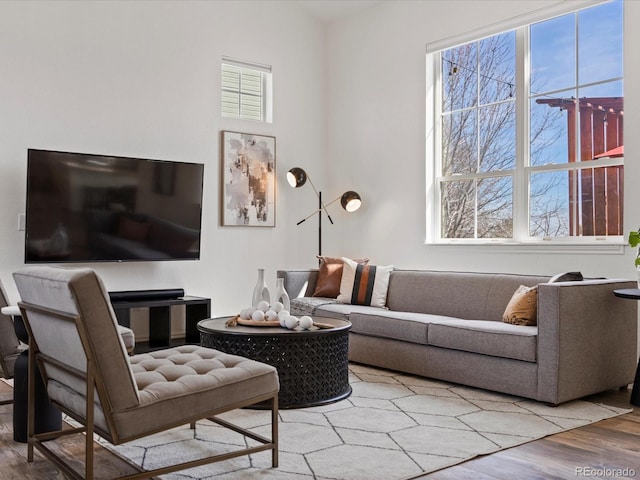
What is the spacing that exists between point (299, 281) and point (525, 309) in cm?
216

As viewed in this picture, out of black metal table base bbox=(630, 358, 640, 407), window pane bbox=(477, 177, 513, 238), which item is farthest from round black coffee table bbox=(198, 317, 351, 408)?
window pane bbox=(477, 177, 513, 238)

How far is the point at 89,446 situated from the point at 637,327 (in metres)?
3.47

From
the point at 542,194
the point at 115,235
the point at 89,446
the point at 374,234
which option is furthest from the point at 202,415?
the point at 374,234

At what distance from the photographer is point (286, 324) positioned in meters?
3.62

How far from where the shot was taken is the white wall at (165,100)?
4.85m

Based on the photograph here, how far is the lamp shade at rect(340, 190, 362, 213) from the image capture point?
610 centimetres

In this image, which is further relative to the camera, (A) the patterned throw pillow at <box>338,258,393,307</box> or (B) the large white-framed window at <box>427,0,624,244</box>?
(A) the patterned throw pillow at <box>338,258,393,307</box>

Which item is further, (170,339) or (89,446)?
(170,339)

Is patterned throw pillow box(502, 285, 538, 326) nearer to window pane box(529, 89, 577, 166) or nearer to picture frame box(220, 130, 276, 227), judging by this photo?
window pane box(529, 89, 577, 166)

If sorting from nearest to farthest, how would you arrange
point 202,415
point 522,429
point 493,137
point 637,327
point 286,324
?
1. point 202,415
2. point 522,429
3. point 286,324
4. point 637,327
5. point 493,137

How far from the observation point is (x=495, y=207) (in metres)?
5.28

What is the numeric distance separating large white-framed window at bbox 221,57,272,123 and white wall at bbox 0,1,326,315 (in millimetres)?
90

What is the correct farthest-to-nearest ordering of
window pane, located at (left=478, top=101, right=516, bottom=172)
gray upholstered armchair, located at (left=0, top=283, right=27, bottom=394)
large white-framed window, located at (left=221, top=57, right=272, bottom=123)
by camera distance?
1. large white-framed window, located at (left=221, top=57, right=272, bottom=123)
2. window pane, located at (left=478, top=101, right=516, bottom=172)
3. gray upholstered armchair, located at (left=0, top=283, right=27, bottom=394)

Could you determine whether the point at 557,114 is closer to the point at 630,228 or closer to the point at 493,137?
the point at 493,137
